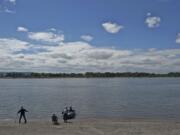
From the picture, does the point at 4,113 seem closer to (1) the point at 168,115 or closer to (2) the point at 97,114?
(2) the point at 97,114

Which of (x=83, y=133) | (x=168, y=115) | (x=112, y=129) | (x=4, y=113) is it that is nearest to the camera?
(x=83, y=133)

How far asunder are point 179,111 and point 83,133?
83.8 ft

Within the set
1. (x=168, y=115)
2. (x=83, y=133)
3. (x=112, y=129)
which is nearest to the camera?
(x=83, y=133)

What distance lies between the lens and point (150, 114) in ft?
147

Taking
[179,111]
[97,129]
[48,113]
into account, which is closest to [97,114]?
[48,113]

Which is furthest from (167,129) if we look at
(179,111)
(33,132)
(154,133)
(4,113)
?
(4,113)

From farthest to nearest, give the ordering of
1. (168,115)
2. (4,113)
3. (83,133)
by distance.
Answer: (4,113) → (168,115) → (83,133)

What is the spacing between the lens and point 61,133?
25859 mm

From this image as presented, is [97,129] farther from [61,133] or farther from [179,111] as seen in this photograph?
[179,111]

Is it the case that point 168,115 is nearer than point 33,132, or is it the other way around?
point 33,132

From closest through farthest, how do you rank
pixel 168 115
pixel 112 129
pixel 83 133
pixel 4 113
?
pixel 83 133
pixel 112 129
pixel 168 115
pixel 4 113

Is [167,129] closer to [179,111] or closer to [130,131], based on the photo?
[130,131]

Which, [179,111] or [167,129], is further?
[179,111]

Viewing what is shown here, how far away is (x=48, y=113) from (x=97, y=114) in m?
6.81
